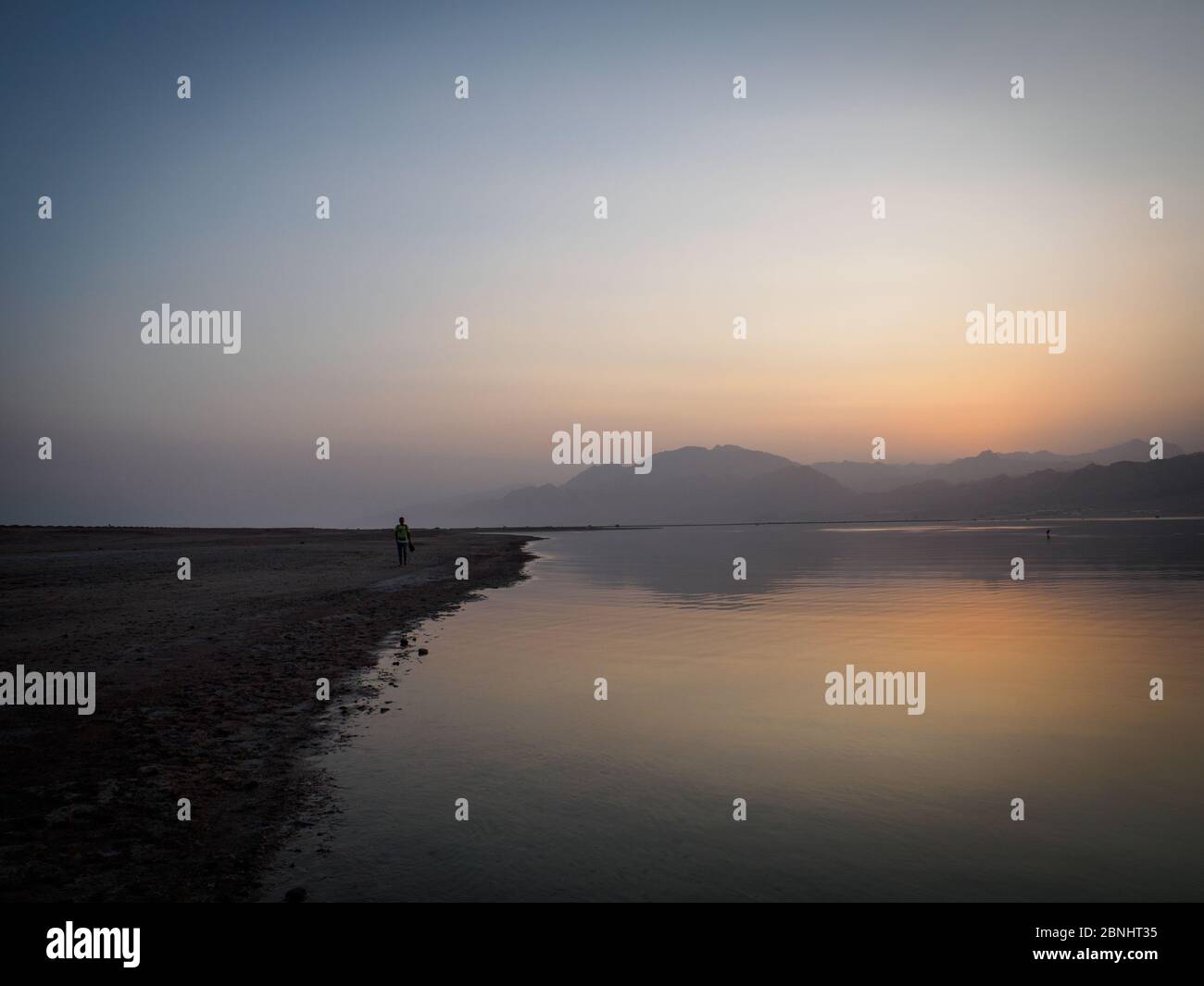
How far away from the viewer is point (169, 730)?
11.4 m

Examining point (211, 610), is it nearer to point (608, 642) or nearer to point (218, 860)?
point (608, 642)

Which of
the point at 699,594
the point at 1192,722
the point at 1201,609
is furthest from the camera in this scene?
the point at 699,594

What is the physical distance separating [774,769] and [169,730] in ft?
30.0

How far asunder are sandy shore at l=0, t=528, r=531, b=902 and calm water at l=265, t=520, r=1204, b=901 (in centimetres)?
90

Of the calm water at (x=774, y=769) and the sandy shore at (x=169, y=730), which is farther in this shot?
the sandy shore at (x=169, y=730)

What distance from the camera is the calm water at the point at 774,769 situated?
6.86m

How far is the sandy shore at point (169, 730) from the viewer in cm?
711

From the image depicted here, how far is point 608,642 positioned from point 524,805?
1169 cm

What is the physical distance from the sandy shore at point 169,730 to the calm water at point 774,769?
0.90 m

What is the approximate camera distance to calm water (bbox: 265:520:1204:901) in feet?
22.5

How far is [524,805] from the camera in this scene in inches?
342
